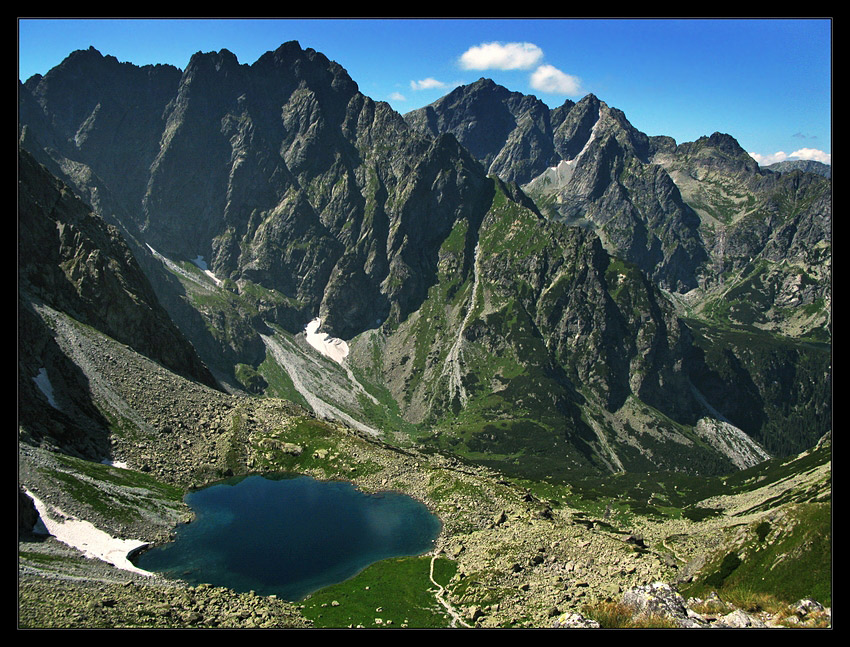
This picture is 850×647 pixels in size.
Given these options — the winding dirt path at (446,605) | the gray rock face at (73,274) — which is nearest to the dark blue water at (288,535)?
the winding dirt path at (446,605)

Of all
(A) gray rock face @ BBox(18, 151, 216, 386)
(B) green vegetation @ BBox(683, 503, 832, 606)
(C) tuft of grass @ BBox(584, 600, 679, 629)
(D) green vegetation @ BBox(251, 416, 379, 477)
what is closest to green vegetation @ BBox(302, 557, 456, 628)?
(C) tuft of grass @ BBox(584, 600, 679, 629)

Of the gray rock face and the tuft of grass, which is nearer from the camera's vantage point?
the tuft of grass

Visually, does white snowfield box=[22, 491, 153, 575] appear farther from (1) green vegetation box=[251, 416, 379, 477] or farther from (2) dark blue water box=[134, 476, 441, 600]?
(1) green vegetation box=[251, 416, 379, 477]

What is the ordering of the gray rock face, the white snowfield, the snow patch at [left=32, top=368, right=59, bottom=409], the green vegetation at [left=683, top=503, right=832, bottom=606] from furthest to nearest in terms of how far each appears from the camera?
the gray rock face
the snow patch at [left=32, top=368, right=59, bottom=409]
the white snowfield
the green vegetation at [left=683, top=503, right=832, bottom=606]

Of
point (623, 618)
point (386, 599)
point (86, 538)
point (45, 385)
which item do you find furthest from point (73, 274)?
point (623, 618)

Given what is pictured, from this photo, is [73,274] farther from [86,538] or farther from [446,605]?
[446,605]
